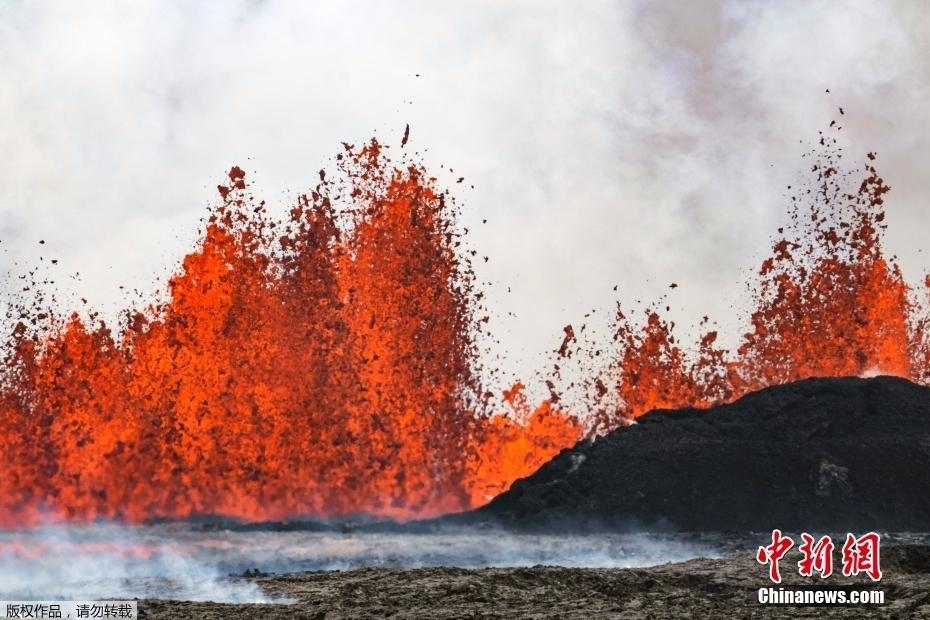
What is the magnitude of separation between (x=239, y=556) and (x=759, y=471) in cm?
1635

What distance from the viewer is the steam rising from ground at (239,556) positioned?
18.9 meters

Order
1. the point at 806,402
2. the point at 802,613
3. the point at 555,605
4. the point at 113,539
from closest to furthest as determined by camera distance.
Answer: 1. the point at 802,613
2. the point at 555,605
3. the point at 113,539
4. the point at 806,402

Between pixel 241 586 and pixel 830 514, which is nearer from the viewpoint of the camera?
pixel 241 586

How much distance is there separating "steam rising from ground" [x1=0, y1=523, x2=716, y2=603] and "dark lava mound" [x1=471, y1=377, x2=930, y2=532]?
257 cm

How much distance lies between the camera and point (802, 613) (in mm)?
14742

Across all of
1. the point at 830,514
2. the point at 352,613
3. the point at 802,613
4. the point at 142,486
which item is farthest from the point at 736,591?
the point at 142,486

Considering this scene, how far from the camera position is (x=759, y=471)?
3322cm

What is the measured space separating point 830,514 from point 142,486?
99.0 feet

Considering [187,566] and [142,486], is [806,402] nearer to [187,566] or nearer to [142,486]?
[187,566]
